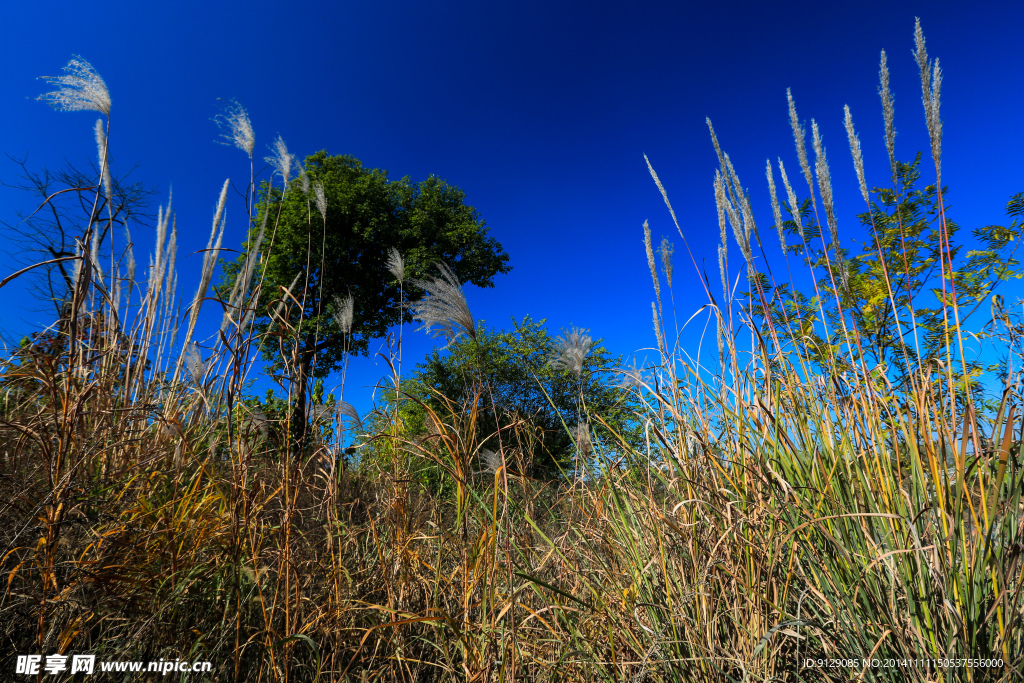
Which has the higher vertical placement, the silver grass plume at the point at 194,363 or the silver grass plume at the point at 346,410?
the silver grass plume at the point at 194,363

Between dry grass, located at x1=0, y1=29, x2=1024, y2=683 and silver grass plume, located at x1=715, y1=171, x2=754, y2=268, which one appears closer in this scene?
dry grass, located at x1=0, y1=29, x2=1024, y2=683

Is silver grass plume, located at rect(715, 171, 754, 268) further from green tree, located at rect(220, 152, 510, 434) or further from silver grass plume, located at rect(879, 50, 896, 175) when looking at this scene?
green tree, located at rect(220, 152, 510, 434)

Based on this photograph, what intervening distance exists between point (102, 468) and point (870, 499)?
8.53 feet

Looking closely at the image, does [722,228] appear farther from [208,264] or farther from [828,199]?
[208,264]

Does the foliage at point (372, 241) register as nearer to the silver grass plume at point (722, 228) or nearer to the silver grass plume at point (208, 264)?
the silver grass plume at point (208, 264)

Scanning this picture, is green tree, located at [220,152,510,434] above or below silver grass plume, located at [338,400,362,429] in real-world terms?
above

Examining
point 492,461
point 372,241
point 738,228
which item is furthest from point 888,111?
point 372,241

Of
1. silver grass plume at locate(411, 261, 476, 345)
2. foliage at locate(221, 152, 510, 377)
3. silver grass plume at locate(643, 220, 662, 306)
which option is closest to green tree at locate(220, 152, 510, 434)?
foliage at locate(221, 152, 510, 377)

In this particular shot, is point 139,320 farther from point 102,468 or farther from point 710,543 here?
point 710,543

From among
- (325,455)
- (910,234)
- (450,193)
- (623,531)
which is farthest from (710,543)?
(450,193)

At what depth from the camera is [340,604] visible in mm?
1308

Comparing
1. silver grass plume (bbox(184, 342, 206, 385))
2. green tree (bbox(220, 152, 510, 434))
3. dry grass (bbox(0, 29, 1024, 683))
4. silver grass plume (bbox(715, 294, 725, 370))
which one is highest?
green tree (bbox(220, 152, 510, 434))

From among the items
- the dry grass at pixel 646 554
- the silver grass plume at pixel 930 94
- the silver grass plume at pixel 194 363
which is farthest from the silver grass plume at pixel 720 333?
the silver grass plume at pixel 194 363

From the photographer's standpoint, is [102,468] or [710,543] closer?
[710,543]
